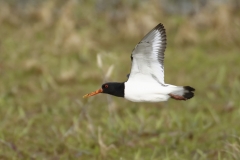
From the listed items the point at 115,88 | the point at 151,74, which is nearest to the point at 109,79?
the point at 115,88

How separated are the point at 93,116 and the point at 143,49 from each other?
3940mm

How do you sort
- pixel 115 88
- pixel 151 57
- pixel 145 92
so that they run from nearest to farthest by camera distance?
pixel 145 92
pixel 151 57
pixel 115 88

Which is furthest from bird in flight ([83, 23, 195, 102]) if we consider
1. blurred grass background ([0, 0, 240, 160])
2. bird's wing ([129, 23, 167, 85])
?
blurred grass background ([0, 0, 240, 160])

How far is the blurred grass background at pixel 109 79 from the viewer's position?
6.52 m

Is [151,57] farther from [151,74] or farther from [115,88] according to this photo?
[115,88]

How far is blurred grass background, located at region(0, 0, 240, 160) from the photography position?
6523mm

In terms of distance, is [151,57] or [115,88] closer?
[151,57]

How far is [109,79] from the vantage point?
28.5ft

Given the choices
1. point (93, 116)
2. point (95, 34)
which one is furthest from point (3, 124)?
point (95, 34)

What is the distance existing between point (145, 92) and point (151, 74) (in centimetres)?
24

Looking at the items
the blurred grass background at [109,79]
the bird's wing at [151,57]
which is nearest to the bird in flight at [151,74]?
the bird's wing at [151,57]

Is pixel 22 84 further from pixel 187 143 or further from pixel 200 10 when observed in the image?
pixel 200 10

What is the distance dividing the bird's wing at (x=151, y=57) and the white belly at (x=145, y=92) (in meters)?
0.11

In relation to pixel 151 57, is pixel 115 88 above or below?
below
